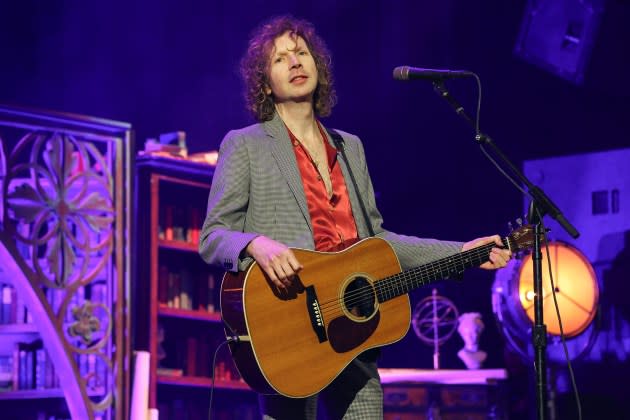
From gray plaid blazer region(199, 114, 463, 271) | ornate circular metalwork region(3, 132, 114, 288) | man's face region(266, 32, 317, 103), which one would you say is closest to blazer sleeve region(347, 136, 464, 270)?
gray plaid blazer region(199, 114, 463, 271)

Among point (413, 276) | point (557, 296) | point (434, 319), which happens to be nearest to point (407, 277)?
point (413, 276)

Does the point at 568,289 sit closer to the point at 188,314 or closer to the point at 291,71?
the point at 188,314

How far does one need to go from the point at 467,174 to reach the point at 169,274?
1990 millimetres

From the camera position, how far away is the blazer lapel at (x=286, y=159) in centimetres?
301

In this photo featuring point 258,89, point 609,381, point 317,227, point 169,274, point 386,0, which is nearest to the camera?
point 317,227

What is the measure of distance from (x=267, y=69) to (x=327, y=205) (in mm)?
529

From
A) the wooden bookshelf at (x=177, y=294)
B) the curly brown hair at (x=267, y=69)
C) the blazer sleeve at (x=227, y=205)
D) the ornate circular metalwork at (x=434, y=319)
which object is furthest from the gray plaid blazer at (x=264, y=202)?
Result: the wooden bookshelf at (x=177, y=294)

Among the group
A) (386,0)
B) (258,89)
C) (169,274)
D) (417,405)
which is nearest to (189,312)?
(169,274)

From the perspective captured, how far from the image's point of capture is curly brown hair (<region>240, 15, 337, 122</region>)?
10.7 feet

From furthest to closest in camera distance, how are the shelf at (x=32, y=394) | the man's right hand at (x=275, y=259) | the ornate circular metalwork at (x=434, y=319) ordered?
the ornate circular metalwork at (x=434, y=319) < the shelf at (x=32, y=394) < the man's right hand at (x=275, y=259)

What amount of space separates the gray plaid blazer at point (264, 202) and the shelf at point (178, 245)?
2.83 meters

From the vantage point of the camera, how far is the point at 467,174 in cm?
627

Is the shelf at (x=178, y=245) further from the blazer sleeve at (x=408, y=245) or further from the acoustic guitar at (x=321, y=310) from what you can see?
the acoustic guitar at (x=321, y=310)

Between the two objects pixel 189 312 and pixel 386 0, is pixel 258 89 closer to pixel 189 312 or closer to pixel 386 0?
pixel 189 312
